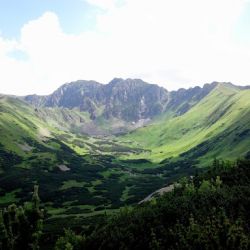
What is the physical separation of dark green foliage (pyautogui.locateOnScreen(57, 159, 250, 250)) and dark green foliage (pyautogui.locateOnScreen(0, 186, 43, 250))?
44.5ft

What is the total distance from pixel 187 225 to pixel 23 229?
31.4m

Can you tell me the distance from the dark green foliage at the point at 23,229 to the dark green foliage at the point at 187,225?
44.5ft

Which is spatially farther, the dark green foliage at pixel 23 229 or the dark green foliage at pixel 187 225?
the dark green foliage at pixel 23 229

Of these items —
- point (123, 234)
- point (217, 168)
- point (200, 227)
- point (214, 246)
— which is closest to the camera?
point (214, 246)

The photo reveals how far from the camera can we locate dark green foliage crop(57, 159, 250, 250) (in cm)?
6488

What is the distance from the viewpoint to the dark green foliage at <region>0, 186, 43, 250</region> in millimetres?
70000

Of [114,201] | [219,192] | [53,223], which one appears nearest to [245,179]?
[219,192]

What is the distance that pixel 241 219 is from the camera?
242ft

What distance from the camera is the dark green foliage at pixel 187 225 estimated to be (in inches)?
2554

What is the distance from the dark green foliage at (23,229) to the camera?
70000 mm

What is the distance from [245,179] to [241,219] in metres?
42.5

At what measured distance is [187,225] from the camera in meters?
78.1

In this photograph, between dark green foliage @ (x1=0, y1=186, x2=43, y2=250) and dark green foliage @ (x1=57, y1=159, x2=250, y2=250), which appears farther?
dark green foliage @ (x1=0, y1=186, x2=43, y2=250)

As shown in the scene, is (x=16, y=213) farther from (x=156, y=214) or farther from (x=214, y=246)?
(x=214, y=246)
